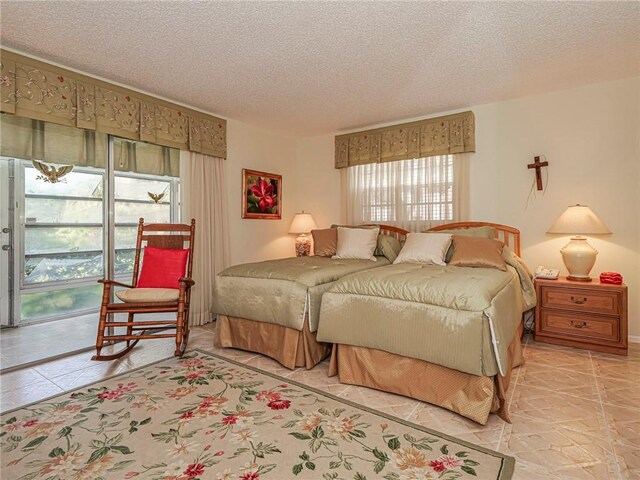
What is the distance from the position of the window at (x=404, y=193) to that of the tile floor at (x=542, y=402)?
69.0 inches

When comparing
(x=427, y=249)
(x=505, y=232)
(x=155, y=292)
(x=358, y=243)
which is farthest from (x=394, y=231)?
(x=155, y=292)

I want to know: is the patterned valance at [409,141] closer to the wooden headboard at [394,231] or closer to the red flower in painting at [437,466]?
the wooden headboard at [394,231]

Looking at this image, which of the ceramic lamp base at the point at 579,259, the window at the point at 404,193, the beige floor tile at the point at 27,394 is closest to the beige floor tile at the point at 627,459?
the ceramic lamp base at the point at 579,259

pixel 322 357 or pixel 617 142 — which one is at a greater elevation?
pixel 617 142

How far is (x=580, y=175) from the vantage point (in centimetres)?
336

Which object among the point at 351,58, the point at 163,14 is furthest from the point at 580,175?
the point at 163,14

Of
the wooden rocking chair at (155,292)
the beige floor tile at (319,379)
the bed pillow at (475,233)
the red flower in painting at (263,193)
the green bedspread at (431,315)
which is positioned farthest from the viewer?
the red flower in painting at (263,193)

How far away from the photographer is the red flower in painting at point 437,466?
5.01ft

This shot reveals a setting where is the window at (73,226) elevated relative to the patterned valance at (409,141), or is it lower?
lower

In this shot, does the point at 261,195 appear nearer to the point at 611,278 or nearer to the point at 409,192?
the point at 409,192

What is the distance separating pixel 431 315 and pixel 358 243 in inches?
70.4

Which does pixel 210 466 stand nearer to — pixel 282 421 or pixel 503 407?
pixel 282 421

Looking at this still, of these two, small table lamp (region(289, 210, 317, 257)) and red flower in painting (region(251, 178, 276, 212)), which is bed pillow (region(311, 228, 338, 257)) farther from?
red flower in painting (region(251, 178, 276, 212))

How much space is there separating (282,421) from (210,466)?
1.53ft
